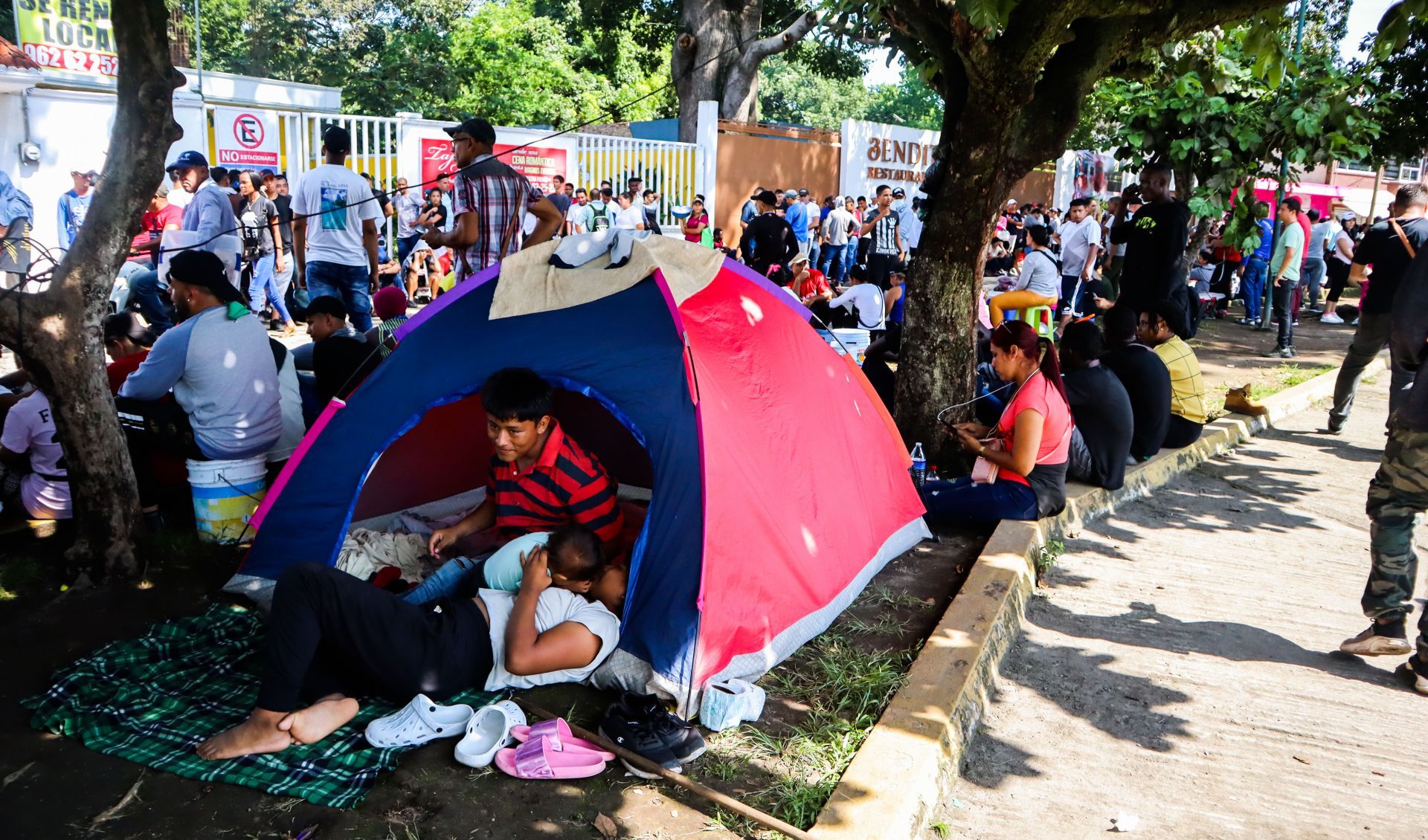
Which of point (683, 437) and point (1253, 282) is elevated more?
point (1253, 282)

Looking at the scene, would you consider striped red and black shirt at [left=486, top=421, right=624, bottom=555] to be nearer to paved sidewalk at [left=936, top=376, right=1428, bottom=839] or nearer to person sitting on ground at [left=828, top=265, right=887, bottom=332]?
paved sidewalk at [left=936, top=376, right=1428, bottom=839]

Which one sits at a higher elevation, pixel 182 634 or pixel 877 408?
pixel 877 408

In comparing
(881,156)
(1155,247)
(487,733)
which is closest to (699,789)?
(487,733)

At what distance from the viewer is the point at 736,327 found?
4258mm

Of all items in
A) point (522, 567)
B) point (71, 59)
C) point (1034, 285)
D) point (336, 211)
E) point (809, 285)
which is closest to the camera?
point (522, 567)

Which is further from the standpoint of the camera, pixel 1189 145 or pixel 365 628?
pixel 1189 145

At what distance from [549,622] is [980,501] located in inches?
99.9

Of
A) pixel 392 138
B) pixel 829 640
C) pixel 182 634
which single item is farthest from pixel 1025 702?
pixel 392 138

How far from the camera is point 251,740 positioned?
307cm

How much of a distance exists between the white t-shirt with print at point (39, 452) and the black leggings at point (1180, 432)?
5972 millimetres

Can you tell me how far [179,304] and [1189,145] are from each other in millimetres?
7940

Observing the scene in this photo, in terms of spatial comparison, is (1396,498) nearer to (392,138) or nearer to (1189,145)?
(1189,145)

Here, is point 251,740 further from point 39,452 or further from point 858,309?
point 858,309

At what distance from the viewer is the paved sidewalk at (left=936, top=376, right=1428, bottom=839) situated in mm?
3162
